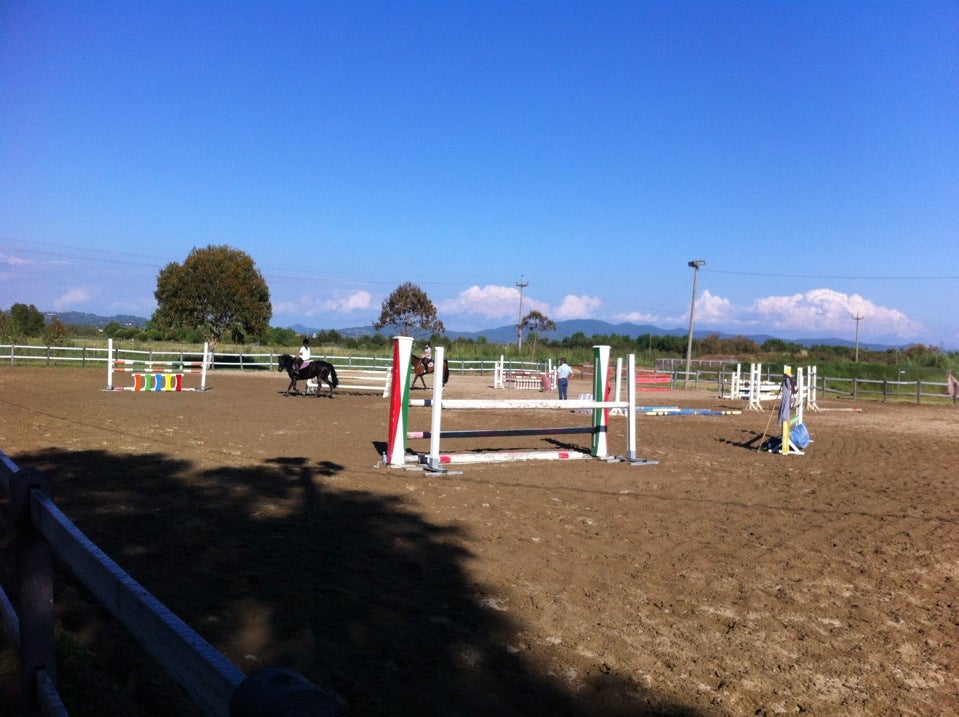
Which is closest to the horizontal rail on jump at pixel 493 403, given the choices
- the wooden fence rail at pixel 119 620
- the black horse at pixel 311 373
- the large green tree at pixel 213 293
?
the wooden fence rail at pixel 119 620

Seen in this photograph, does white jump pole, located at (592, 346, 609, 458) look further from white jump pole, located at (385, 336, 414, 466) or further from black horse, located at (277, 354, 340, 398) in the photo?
black horse, located at (277, 354, 340, 398)

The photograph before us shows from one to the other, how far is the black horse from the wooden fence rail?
20.1m

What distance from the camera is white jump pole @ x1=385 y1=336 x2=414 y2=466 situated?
9.52 metres

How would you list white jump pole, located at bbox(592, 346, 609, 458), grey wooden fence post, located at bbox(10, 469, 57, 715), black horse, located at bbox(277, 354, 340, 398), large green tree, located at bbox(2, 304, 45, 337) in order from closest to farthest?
grey wooden fence post, located at bbox(10, 469, 57, 715), white jump pole, located at bbox(592, 346, 609, 458), black horse, located at bbox(277, 354, 340, 398), large green tree, located at bbox(2, 304, 45, 337)

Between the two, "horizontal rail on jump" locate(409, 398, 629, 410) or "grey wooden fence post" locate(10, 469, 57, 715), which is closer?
"grey wooden fence post" locate(10, 469, 57, 715)

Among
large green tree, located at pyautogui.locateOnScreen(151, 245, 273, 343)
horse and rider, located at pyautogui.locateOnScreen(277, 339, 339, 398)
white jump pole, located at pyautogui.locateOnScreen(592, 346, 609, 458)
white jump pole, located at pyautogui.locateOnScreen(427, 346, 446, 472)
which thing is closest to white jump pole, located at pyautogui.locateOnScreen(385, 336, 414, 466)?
white jump pole, located at pyautogui.locateOnScreen(427, 346, 446, 472)

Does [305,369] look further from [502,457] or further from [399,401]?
[399,401]

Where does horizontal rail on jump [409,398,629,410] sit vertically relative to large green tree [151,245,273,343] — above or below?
below

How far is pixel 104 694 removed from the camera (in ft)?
9.77

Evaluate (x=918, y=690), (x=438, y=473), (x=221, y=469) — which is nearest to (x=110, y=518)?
(x=221, y=469)

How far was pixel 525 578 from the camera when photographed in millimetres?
5176

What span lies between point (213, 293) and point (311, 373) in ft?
105

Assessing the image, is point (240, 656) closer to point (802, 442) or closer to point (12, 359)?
point (802, 442)

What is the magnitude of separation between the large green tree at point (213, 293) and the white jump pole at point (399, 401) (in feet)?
148
